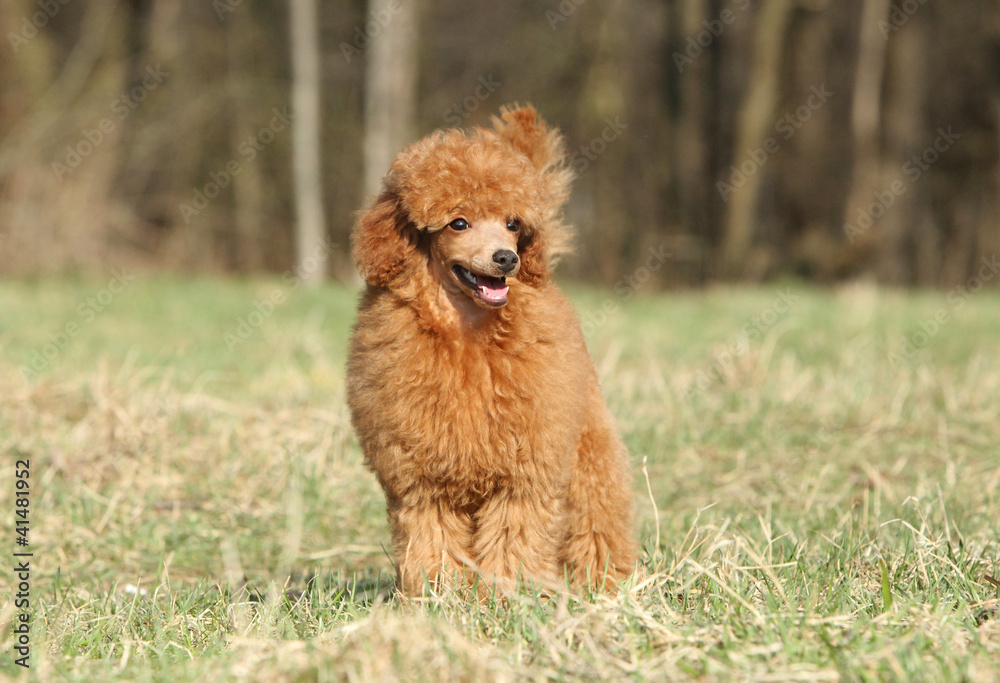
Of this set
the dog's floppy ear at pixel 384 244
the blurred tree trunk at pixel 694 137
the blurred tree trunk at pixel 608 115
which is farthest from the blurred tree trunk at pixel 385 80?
the dog's floppy ear at pixel 384 244

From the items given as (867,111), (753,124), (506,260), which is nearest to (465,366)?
(506,260)

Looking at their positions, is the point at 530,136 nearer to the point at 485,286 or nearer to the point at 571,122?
the point at 485,286

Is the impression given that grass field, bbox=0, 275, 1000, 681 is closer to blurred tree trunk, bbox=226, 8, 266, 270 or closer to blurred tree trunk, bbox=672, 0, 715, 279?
blurred tree trunk, bbox=672, 0, 715, 279

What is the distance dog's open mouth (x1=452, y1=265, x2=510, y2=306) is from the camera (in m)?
3.00

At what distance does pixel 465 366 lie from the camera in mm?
3092

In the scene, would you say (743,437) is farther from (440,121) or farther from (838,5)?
(440,121)

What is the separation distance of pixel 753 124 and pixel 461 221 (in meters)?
12.2

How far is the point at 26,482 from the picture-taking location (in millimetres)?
4441

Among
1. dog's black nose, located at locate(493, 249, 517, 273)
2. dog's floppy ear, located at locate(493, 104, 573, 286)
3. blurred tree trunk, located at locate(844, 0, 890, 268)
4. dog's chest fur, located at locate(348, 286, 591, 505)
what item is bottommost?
dog's chest fur, located at locate(348, 286, 591, 505)

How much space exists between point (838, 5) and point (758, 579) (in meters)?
16.6

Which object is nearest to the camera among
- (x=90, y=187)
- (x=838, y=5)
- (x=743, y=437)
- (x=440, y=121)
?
(x=743, y=437)

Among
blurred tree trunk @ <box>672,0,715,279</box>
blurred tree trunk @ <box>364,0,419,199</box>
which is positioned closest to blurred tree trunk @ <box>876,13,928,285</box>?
blurred tree trunk @ <box>672,0,715,279</box>

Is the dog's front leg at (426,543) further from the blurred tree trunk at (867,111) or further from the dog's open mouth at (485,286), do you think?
the blurred tree trunk at (867,111)

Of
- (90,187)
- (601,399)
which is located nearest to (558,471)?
(601,399)
